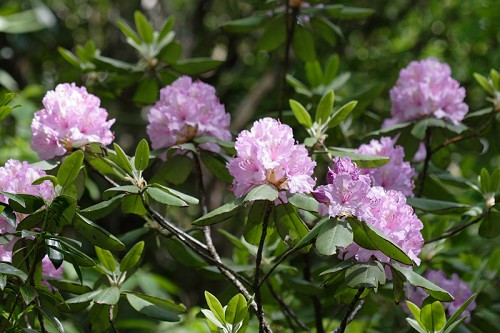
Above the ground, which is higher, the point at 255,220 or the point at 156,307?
the point at 255,220

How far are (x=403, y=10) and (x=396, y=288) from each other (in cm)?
325

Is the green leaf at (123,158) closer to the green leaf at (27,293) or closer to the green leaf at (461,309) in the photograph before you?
the green leaf at (27,293)

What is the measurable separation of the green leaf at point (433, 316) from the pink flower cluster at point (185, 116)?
2.20ft

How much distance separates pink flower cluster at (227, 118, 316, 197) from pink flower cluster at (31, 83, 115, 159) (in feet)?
1.34

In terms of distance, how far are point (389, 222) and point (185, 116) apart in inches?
24.4

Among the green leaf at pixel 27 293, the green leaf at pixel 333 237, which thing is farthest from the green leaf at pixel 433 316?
the green leaf at pixel 27 293

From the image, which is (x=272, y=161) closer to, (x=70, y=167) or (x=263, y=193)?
(x=263, y=193)

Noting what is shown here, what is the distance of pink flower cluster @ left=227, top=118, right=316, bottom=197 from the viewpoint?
56.2 inches

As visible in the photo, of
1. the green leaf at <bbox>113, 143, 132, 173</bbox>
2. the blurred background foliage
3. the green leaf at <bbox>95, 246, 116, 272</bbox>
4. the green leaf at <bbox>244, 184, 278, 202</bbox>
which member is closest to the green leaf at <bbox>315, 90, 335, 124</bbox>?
the green leaf at <bbox>244, 184, 278, 202</bbox>

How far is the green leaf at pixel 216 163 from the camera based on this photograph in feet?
6.03

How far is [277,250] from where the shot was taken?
2.00 meters

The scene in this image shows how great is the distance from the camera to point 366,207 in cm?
140

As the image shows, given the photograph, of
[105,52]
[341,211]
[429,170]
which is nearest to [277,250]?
[429,170]

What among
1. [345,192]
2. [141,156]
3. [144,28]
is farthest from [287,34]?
[345,192]
